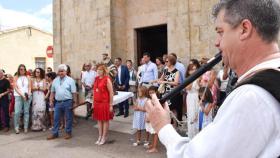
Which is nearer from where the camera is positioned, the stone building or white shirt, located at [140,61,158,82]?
white shirt, located at [140,61,158,82]

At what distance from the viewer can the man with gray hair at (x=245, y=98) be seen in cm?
109

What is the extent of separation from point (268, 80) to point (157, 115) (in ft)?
1.88

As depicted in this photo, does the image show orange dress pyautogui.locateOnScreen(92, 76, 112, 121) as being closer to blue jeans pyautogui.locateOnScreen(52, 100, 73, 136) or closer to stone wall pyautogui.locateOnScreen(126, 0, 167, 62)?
blue jeans pyautogui.locateOnScreen(52, 100, 73, 136)

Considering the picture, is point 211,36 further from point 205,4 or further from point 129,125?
point 129,125

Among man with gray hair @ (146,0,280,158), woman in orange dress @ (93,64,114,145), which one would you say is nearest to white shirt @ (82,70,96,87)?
woman in orange dress @ (93,64,114,145)

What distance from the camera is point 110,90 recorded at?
7.43m

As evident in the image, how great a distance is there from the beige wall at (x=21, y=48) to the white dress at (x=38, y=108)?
2043cm

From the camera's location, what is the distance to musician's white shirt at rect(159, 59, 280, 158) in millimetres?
1084

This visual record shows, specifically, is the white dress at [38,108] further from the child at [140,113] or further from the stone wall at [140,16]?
the stone wall at [140,16]

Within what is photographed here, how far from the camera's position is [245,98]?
1.11 m

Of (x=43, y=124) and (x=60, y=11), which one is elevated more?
(x=60, y=11)

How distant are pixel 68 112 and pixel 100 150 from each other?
1.74 metres

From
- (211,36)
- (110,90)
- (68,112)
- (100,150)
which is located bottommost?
(100,150)

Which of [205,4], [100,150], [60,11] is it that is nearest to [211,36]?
[205,4]
